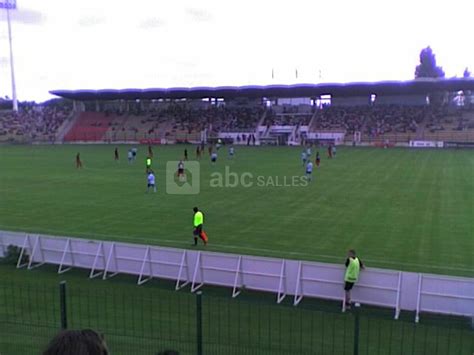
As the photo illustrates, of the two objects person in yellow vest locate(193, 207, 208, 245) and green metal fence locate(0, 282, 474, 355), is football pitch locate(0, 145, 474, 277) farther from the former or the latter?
green metal fence locate(0, 282, 474, 355)

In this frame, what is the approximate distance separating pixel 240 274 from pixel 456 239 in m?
9.08

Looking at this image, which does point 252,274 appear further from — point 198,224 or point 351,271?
point 198,224

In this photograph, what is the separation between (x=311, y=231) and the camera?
18.7 m

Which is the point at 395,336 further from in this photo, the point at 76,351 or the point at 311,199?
the point at 311,199

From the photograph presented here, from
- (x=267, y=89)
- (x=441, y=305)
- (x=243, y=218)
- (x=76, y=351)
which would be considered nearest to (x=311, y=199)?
(x=243, y=218)

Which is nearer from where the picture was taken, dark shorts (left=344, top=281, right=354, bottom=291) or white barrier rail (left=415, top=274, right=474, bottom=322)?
white barrier rail (left=415, top=274, right=474, bottom=322)

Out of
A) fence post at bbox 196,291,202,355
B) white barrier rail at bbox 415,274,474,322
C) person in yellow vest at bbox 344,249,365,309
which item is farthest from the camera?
person in yellow vest at bbox 344,249,365,309

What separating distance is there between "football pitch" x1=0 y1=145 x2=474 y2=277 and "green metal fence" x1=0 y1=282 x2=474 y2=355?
4.75 meters

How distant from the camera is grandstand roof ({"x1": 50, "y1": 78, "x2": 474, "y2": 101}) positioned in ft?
228

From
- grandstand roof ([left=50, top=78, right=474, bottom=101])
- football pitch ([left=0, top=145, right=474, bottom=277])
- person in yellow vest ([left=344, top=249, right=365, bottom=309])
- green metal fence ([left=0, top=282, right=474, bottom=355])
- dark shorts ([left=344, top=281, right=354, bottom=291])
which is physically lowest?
football pitch ([left=0, top=145, right=474, bottom=277])

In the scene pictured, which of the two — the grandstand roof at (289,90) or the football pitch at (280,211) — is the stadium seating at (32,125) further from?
the football pitch at (280,211)

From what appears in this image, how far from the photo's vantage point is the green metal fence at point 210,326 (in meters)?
8.93

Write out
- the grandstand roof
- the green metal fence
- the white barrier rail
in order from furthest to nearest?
1. the grandstand roof
2. the white barrier rail
3. the green metal fence

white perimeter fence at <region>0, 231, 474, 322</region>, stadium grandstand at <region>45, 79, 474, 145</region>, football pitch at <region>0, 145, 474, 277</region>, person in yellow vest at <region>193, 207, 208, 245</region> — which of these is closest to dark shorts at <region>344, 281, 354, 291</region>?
white perimeter fence at <region>0, 231, 474, 322</region>
